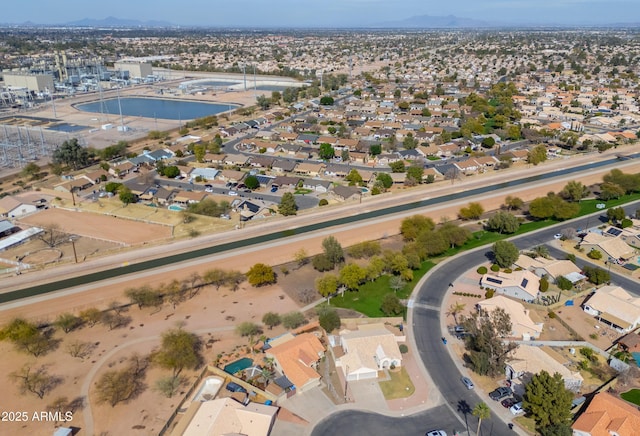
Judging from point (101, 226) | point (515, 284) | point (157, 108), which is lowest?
point (515, 284)

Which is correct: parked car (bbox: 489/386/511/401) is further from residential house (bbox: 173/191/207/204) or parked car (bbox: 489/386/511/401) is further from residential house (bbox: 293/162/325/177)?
residential house (bbox: 293/162/325/177)

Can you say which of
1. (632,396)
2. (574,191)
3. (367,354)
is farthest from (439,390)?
(574,191)

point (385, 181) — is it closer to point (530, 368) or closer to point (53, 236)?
point (530, 368)

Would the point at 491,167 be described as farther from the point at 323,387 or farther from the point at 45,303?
the point at 45,303

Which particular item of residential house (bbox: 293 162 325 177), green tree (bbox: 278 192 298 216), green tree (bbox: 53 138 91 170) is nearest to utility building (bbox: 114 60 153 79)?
green tree (bbox: 53 138 91 170)

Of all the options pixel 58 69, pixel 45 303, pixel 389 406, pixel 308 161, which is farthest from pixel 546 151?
pixel 58 69

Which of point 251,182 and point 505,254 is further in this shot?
point 251,182
